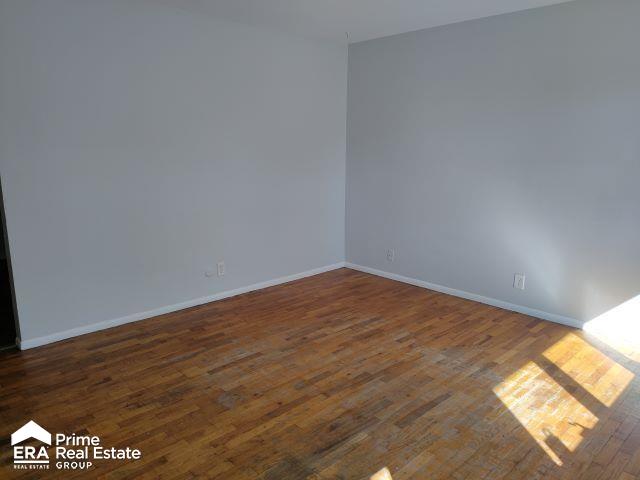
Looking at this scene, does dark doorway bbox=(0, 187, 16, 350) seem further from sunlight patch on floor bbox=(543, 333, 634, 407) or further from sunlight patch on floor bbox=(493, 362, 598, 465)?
sunlight patch on floor bbox=(543, 333, 634, 407)

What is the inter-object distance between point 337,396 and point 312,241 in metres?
2.52

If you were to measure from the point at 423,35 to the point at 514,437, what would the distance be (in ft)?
11.4

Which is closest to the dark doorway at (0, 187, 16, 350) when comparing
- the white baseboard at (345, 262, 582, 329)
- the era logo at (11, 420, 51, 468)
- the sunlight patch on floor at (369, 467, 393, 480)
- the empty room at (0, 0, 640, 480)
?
the empty room at (0, 0, 640, 480)

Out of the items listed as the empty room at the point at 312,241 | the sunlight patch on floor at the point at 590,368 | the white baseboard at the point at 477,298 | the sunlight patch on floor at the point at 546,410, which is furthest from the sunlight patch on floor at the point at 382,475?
the white baseboard at the point at 477,298

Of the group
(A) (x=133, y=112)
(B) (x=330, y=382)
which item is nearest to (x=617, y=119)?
(B) (x=330, y=382)

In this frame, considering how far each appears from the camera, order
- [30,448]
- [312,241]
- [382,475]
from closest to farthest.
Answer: [382,475] < [30,448] < [312,241]

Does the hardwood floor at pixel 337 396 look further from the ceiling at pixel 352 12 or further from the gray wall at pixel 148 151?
the ceiling at pixel 352 12

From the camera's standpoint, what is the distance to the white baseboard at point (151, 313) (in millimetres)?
3206

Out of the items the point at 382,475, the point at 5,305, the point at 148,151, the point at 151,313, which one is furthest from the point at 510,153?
the point at 5,305

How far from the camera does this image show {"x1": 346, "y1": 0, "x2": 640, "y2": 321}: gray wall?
3240mm

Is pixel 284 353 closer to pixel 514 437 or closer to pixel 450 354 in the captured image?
pixel 450 354

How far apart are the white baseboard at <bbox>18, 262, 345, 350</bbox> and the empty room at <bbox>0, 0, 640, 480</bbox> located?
0.03 metres

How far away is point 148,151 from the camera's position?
11.6ft

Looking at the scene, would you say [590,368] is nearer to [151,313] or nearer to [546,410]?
[546,410]
